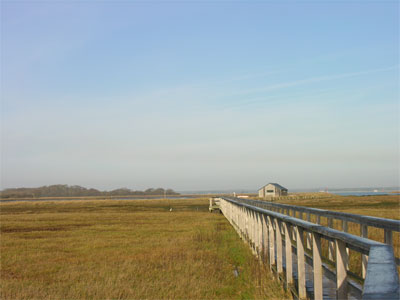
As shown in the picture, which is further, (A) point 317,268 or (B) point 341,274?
(A) point 317,268

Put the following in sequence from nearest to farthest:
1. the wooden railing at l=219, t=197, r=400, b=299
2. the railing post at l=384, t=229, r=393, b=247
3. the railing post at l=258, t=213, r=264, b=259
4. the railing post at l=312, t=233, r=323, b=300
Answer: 1. the wooden railing at l=219, t=197, r=400, b=299
2. the railing post at l=312, t=233, r=323, b=300
3. the railing post at l=384, t=229, r=393, b=247
4. the railing post at l=258, t=213, r=264, b=259

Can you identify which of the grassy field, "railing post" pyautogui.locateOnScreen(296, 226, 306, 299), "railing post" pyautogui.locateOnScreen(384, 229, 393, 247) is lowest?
the grassy field

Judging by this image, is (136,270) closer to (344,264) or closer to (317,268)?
(317,268)

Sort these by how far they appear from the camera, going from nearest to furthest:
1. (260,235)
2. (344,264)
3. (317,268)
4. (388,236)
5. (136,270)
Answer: (344,264) → (317,268) → (388,236) → (260,235) → (136,270)

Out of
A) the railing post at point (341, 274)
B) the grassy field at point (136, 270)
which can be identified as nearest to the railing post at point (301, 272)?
the grassy field at point (136, 270)

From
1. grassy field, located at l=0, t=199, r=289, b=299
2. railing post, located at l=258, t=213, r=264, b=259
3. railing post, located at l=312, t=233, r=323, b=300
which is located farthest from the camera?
railing post, located at l=258, t=213, r=264, b=259

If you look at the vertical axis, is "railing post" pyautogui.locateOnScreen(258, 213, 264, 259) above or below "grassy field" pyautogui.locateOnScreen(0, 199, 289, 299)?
above

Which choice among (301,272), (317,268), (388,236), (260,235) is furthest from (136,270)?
(388,236)

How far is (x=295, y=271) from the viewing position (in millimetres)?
7383

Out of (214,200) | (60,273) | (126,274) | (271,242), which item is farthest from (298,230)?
(214,200)

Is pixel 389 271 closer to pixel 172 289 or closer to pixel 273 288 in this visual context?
pixel 273 288

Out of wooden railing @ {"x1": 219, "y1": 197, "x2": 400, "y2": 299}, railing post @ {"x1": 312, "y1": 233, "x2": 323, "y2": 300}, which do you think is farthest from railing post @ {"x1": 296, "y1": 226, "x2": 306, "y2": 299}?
railing post @ {"x1": 312, "y1": 233, "x2": 323, "y2": 300}

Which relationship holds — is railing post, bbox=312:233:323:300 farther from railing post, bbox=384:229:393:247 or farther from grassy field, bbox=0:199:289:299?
grassy field, bbox=0:199:289:299

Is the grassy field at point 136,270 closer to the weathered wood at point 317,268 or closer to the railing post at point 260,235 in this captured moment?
the railing post at point 260,235
